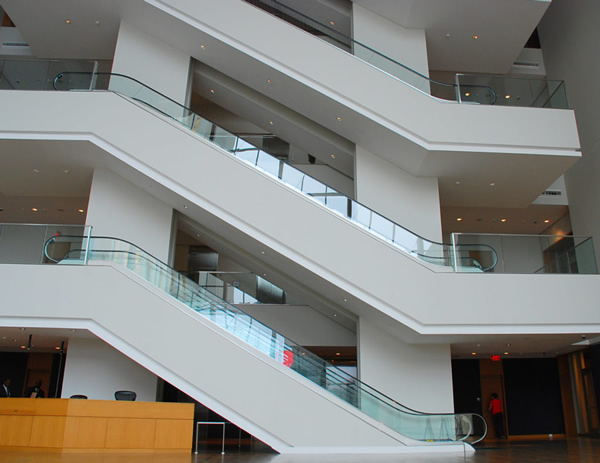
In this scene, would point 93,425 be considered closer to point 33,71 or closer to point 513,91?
point 33,71

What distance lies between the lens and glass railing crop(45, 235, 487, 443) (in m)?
9.26

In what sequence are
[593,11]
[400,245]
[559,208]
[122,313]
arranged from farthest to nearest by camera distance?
[559,208]
[593,11]
[400,245]
[122,313]

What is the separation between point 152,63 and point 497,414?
490 inches

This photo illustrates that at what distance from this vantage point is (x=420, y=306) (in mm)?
9719

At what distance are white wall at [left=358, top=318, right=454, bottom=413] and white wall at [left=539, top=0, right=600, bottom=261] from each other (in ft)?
15.9

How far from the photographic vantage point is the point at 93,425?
8516 millimetres

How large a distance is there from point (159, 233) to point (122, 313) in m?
2.34

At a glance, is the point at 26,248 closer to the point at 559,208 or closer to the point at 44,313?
the point at 44,313

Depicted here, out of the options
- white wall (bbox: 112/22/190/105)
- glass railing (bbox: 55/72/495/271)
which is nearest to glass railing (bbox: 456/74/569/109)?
glass railing (bbox: 55/72/495/271)

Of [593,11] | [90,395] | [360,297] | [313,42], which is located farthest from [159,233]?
[593,11]

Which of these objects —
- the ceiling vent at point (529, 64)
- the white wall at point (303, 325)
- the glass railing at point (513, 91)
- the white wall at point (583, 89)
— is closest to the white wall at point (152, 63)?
the white wall at point (303, 325)

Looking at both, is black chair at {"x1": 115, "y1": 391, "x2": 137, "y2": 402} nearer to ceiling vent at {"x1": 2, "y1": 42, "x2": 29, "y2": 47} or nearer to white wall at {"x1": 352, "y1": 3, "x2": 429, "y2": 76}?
white wall at {"x1": 352, "y1": 3, "x2": 429, "y2": 76}

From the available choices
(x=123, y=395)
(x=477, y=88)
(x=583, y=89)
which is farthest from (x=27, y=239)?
(x=583, y=89)

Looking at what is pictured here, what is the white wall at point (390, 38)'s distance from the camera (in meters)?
12.6
